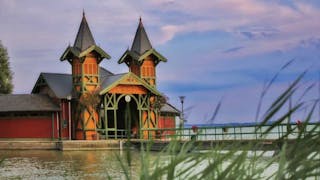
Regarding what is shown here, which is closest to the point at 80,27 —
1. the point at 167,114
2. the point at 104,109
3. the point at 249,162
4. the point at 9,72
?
the point at 104,109

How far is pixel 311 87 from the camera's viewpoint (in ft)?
8.37

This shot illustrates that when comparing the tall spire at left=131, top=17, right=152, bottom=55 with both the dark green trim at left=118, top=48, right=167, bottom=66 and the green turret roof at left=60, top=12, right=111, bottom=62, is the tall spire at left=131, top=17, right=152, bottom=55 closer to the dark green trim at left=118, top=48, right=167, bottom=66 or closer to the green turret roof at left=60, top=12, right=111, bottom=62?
the dark green trim at left=118, top=48, right=167, bottom=66

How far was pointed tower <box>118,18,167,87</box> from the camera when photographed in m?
31.3

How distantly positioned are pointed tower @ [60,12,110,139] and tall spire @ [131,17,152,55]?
6.98 ft

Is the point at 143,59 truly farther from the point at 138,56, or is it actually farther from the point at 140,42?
the point at 140,42

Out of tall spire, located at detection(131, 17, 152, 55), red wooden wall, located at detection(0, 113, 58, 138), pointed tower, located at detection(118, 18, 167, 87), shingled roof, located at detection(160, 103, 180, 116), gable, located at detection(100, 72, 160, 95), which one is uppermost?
→ tall spire, located at detection(131, 17, 152, 55)

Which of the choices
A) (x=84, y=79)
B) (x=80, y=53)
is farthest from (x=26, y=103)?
(x=80, y=53)

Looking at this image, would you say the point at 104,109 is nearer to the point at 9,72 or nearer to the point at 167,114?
the point at 167,114

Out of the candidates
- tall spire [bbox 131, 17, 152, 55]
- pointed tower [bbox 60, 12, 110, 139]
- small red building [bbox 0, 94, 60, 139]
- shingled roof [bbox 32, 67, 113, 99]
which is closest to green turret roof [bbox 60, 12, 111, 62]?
pointed tower [bbox 60, 12, 110, 139]

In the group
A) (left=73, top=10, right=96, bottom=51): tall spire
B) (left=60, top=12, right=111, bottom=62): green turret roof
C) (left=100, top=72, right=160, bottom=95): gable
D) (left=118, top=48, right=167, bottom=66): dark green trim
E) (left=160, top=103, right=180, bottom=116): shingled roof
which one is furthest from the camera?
(left=160, top=103, right=180, bottom=116): shingled roof

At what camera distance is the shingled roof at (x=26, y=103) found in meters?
28.9

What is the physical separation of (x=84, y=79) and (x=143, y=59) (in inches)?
140

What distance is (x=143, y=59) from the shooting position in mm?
31344

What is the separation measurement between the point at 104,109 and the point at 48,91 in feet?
11.6
